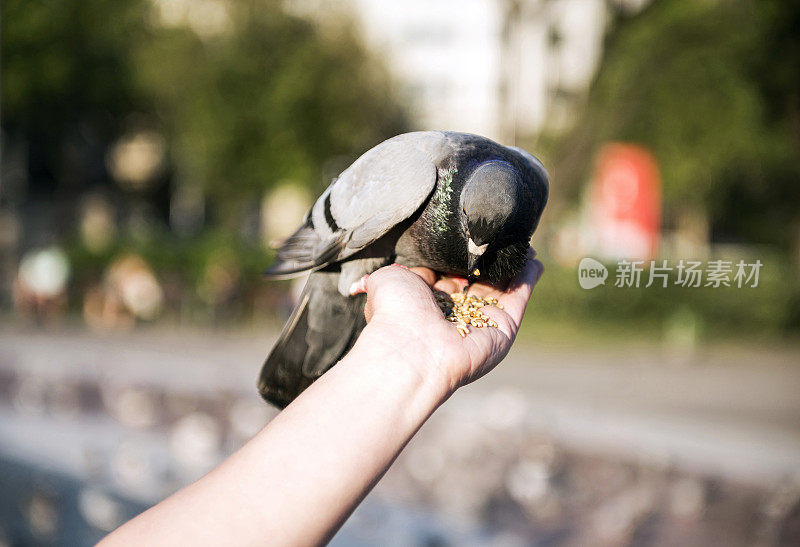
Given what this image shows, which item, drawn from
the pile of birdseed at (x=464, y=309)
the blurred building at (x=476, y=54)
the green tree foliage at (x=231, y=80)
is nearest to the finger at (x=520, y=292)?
the pile of birdseed at (x=464, y=309)

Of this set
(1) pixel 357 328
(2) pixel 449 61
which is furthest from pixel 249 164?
(2) pixel 449 61

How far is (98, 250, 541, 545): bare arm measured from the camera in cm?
125

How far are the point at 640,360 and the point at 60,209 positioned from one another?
94.1 feet

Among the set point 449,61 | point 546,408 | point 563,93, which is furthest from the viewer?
point 449,61

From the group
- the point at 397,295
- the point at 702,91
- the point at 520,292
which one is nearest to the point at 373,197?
the point at 520,292

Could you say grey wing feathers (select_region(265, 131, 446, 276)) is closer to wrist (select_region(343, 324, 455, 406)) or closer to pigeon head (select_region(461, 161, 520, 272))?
pigeon head (select_region(461, 161, 520, 272))

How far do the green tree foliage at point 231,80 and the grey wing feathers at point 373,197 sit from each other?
1620 centimetres

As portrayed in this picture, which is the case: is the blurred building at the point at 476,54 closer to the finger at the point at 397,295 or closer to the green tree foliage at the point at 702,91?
the green tree foliage at the point at 702,91

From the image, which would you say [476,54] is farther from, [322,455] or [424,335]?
[322,455]

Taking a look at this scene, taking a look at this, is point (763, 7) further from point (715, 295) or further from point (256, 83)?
point (256, 83)

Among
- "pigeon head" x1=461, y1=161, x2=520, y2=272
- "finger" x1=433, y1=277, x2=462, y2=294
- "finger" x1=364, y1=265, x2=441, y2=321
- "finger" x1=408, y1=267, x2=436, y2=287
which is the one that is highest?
"pigeon head" x1=461, y1=161, x2=520, y2=272

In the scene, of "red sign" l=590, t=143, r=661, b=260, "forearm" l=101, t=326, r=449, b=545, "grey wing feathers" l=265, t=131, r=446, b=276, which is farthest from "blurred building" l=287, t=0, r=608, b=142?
"forearm" l=101, t=326, r=449, b=545

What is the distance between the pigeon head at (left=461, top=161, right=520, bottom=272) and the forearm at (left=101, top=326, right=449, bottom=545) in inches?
31.8

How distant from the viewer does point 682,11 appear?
62.0 feet
